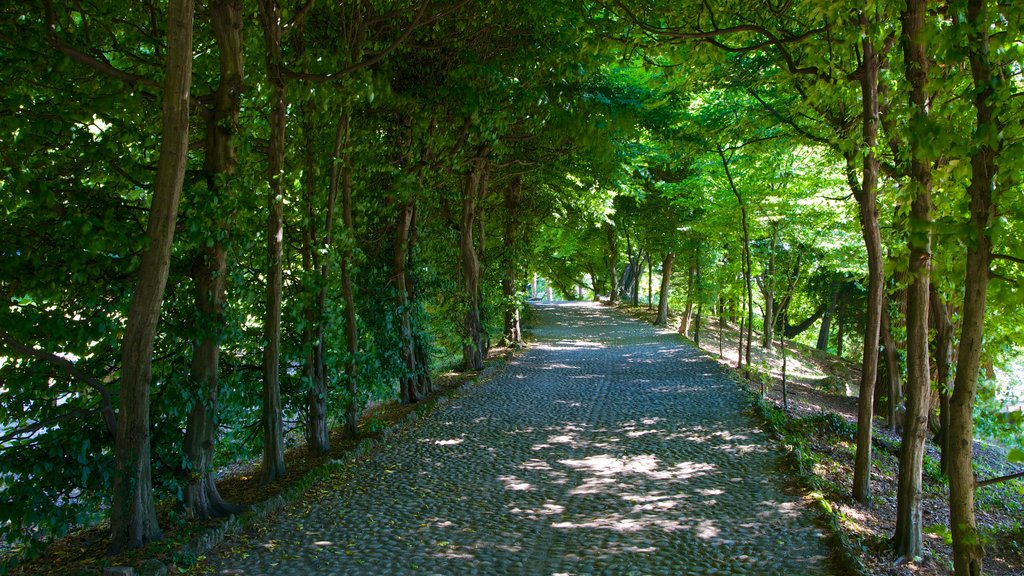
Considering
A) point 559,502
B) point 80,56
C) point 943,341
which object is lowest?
point 559,502

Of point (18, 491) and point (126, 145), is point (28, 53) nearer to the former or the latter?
point (126, 145)

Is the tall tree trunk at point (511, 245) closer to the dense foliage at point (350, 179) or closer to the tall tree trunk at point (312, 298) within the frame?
the dense foliage at point (350, 179)

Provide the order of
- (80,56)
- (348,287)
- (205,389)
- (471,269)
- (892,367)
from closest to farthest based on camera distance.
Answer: (80,56), (205,389), (348,287), (892,367), (471,269)

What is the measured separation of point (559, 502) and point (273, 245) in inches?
159

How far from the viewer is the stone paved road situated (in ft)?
17.7

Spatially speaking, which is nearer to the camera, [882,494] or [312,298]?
[312,298]

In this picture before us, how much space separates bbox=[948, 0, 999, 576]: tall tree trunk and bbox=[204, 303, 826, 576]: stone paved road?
1.73m

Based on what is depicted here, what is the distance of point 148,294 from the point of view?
191 inches

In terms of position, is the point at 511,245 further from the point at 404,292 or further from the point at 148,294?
the point at 148,294

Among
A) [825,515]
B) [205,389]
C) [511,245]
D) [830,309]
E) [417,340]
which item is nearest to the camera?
[205,389]

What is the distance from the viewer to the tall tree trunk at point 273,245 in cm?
648

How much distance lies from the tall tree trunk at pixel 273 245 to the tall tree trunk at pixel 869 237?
559 centimetres

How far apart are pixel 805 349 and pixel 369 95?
26983mm

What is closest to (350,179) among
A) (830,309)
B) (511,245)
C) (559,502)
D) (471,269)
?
(559,502)
